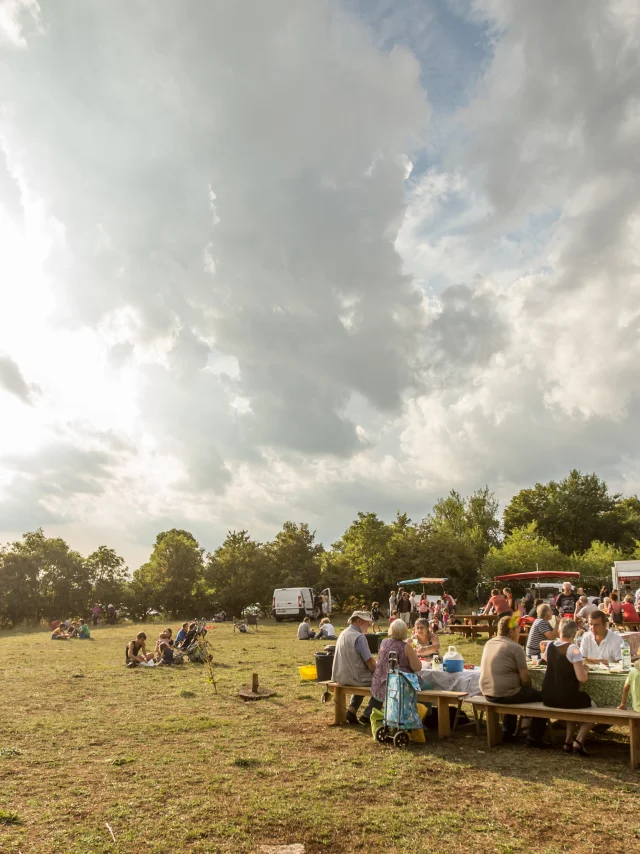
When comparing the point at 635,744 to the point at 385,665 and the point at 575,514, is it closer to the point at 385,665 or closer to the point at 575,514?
the point at 385,665

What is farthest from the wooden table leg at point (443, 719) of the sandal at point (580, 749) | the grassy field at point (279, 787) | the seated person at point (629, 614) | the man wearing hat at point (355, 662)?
the seated person at point (629, 614)

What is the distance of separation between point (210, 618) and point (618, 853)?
132 ft

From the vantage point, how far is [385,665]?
313 inches

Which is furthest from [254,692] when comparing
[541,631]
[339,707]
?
[541,631]

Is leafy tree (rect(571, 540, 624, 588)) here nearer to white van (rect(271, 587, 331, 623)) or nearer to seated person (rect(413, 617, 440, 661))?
white van (rect(271, 587, 331, 623))

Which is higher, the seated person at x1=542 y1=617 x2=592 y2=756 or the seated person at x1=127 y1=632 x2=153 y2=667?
the seated person at x1=542 y1=617 x2=592 y2=756

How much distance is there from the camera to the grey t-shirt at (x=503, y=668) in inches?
291

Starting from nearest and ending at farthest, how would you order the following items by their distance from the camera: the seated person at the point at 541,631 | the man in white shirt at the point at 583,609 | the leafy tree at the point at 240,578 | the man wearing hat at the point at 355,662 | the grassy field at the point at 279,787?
1. the grassy field at the point at 279,787
2. the man wearing hat at the point at 355,662
3. the seated person at the point at 541,631
4. the man in white shirt at the point at 583,609
5. the leafy tree at the point at 240,578

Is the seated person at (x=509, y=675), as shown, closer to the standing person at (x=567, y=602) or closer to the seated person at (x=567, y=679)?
the seated person at (x=567, y=679)

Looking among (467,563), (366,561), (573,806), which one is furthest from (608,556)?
(573,806)

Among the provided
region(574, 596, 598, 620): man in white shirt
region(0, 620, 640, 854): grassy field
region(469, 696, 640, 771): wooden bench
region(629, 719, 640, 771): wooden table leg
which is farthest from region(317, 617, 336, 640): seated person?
region(629, 719, 640, 771): wooden table leg

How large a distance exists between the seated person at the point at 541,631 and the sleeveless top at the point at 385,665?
3387mm

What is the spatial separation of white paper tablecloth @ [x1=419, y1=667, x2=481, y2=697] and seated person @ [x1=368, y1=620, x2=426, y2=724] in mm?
682

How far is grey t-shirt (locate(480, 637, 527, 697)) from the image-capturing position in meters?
7.40
